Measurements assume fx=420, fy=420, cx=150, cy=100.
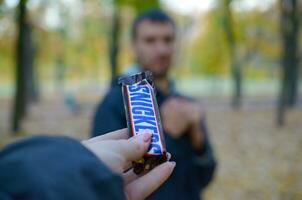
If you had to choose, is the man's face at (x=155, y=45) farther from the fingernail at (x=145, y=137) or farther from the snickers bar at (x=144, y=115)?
the fingernail at (x=145, y=137)

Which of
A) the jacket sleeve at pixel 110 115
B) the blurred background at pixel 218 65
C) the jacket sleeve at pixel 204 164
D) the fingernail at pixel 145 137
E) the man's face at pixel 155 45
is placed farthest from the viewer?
the blurred background at pixel 218 65

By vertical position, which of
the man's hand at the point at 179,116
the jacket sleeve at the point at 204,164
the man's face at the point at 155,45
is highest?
the man's face at the point at 155,45

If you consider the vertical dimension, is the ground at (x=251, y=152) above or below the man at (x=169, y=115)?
below

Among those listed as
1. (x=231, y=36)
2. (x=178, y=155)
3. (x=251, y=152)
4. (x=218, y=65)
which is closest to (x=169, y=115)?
(x=178, y=155)

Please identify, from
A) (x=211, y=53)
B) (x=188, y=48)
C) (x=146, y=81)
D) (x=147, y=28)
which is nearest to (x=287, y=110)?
(x=211, y=53)

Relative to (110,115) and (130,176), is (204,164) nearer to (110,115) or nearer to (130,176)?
(110,115)

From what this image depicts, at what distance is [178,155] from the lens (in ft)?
7.27

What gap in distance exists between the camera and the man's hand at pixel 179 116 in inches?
82.3

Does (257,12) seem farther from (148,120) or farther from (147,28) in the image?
(148,120)

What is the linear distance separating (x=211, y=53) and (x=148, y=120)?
2859 centimetres

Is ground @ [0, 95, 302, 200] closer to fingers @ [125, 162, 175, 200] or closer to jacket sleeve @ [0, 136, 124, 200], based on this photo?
fingers @ [125, 162, 175, 200]

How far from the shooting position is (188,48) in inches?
1598

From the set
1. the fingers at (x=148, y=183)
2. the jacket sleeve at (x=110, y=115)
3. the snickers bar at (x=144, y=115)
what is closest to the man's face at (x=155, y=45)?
the jacket sleeve at (x=110, y=115)

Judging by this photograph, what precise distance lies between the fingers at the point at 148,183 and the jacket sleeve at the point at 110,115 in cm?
107
